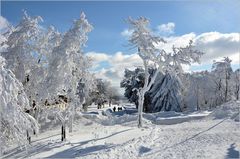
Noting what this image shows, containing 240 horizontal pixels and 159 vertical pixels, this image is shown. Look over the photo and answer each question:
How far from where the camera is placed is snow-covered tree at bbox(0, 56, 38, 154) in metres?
12.4

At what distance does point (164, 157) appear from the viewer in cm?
1892

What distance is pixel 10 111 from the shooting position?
1248cm

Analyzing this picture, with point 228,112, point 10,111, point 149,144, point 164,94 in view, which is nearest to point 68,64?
point 149,144

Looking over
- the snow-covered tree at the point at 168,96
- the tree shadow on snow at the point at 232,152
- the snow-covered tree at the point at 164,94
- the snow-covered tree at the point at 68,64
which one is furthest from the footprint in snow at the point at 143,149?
the snow-covered tree at the point at 168,96

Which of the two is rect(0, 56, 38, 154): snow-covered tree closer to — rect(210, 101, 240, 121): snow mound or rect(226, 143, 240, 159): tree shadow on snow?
rect(226, 143, 240, 159): tree shadow on snow

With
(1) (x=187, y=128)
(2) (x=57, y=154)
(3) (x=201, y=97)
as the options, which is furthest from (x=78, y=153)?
(3) (x=201, y=97)

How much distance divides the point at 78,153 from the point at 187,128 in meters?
11.4

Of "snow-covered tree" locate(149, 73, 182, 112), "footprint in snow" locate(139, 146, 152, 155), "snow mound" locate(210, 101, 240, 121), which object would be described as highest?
"snow-covered tree" locate(149, 73, 182, 112)

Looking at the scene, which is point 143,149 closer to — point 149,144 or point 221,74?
point 149,144

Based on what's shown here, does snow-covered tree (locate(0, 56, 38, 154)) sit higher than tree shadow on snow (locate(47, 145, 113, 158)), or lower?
higher

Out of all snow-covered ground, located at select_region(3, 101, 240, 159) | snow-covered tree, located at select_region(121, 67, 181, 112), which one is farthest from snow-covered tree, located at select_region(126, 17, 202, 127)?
snow-covered tree, located at select_region(121, 67, 181, 112)

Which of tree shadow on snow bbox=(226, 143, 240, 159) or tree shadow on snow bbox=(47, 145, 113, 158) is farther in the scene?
tree shadow on snow bbox=(47, 145, 113, 158)

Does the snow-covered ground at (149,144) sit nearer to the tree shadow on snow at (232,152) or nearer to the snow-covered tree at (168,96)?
the tree shadow on snow at (232,152)

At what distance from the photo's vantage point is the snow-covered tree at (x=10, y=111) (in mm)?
12358
